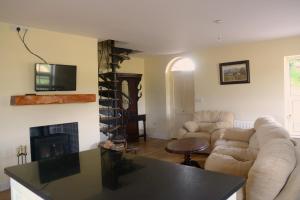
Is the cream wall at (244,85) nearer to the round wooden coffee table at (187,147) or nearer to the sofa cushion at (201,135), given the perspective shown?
the sofa cushion at (201,135)

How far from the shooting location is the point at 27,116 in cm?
367

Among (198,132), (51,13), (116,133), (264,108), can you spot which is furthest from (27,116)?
(264,108)

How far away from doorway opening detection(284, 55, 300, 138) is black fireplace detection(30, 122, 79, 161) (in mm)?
4377

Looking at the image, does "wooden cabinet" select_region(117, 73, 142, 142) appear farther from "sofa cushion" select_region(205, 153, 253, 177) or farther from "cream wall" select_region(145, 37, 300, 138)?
"sofa cushion" select_region(205, 153, 253, 177)

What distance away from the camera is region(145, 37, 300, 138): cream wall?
4992 millimetres

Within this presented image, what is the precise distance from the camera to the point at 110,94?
5223 mm

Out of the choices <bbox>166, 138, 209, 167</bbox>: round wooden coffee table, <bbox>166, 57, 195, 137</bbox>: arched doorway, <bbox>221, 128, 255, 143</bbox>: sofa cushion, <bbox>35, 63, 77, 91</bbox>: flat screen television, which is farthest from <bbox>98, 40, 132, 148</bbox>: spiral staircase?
<bbox>221, 128, 255, 143</bbox>: sofa cushion

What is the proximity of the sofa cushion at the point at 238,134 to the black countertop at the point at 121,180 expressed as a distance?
125 inches

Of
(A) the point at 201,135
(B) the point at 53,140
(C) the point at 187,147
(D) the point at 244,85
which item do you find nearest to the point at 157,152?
(A) the point at 201,135

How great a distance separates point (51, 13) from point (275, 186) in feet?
10.3

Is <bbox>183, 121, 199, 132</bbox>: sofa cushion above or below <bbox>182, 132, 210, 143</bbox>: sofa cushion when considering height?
above

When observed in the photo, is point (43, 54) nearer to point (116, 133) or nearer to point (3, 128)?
A: point (3, 128)

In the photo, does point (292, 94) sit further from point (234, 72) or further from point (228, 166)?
point (228, 166)

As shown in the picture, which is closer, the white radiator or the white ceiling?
the white ceiling
